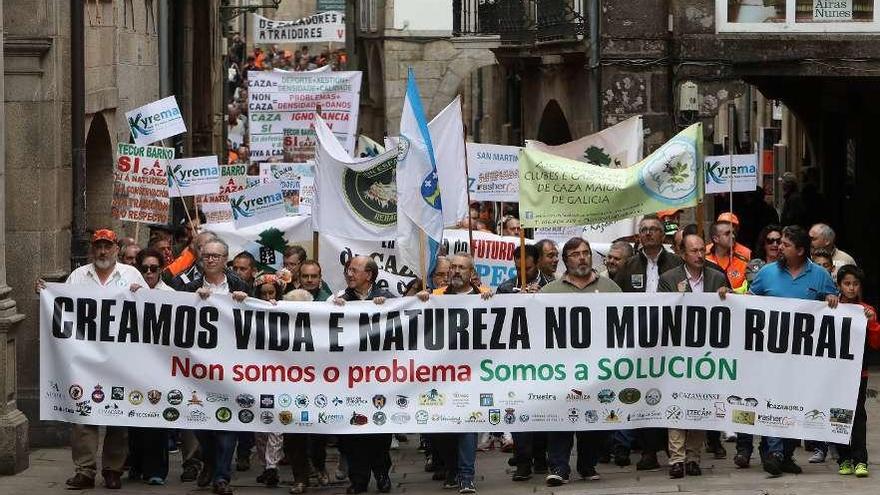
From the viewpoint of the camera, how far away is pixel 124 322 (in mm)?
13531

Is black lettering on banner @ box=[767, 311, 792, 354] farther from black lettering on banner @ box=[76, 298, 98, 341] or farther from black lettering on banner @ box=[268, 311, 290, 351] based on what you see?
black lettering on banner @ box=[76, 298, 98, 341]

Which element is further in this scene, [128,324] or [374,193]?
[374,193]

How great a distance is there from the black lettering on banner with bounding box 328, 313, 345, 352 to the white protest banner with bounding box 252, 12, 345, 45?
19.7 meters

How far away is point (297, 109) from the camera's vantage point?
22641 millimetres

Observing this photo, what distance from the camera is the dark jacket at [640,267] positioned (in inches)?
573

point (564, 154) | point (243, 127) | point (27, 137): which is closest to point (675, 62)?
point (564, 154)

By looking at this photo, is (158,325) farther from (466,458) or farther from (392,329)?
(466,458)

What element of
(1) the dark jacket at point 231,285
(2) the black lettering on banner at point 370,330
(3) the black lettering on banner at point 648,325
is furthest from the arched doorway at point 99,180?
(3) the black lettering on banner at point 648,325

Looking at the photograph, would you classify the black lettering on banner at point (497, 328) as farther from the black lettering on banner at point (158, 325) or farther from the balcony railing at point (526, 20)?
the balcony railing at point (526, 20)

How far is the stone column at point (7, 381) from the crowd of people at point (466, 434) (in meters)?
0.86

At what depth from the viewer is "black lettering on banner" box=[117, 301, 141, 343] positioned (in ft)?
44.3

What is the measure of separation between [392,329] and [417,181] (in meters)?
1.16

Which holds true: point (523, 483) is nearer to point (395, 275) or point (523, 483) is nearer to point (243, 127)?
point (395, 275)

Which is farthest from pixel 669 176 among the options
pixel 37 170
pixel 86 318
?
pixel 37 170
